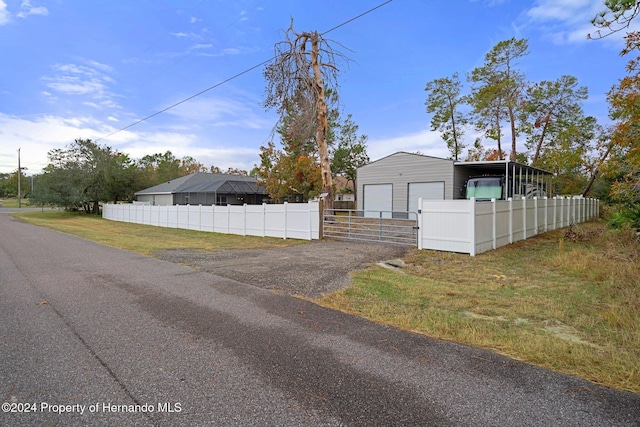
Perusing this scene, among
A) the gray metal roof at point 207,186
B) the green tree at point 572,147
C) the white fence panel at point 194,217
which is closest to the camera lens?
the white fence panel at point 194,217

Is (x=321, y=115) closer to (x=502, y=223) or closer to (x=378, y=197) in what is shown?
(x=378, y=197)

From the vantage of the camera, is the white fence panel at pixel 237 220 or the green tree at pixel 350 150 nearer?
the white fence panel at pixel 237 220

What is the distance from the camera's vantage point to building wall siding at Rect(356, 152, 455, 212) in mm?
19344

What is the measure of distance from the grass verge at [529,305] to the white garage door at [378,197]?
12933mm

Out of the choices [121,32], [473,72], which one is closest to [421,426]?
[121,32]

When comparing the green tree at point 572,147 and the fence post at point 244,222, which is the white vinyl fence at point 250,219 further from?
the green tree at point 572,147

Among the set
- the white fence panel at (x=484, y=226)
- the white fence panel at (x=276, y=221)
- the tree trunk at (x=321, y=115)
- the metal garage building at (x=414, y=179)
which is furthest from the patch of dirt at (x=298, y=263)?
the metal garage building at (x=414, y=179)

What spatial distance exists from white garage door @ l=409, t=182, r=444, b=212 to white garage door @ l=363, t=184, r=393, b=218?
4.37 ft

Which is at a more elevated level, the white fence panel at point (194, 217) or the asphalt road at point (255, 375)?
the white fence panel at point (194, 217)

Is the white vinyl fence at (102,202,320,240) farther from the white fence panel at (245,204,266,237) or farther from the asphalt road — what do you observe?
the asphalt road

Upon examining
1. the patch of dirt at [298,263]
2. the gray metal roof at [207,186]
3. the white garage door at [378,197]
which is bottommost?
the patch of dirt at [298,263]

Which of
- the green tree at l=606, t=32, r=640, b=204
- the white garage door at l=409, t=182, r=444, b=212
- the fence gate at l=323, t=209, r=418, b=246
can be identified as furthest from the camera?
the white garage door at l=409, t=182, r=444, b=212

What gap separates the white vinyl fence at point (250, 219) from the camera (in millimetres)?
13562

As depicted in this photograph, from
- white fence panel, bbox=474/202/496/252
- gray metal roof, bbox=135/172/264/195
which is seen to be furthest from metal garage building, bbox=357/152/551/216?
gray metal roof, bbox=135/172/264/195
